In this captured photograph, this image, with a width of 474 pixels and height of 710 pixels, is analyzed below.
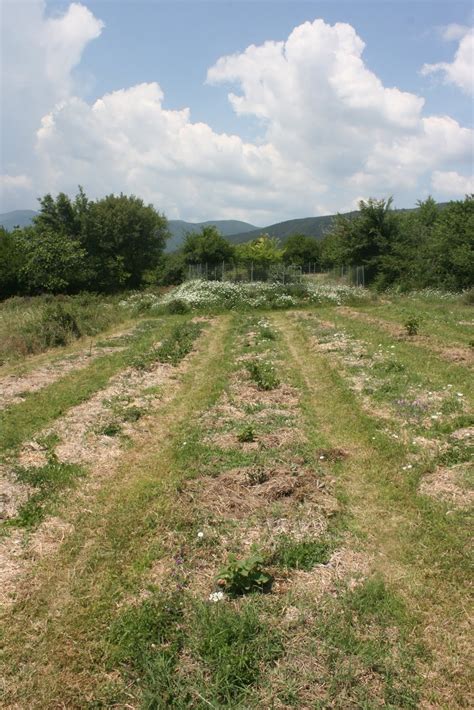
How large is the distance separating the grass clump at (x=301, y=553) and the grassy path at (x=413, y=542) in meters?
0.47

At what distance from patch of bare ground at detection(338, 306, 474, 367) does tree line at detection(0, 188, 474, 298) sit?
11.0m

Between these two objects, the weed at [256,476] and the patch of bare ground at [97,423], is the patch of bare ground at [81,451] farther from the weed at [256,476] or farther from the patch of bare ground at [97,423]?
the weed at [256,476]

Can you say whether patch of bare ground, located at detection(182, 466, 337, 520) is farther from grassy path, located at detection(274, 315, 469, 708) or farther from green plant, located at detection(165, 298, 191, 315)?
green plant, located at detection(165, 298, 191, 315)

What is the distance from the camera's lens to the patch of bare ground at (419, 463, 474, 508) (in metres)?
5.45

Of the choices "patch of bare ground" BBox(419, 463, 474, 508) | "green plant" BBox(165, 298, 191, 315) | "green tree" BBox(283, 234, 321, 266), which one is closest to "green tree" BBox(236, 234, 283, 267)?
"green tree" BBox(283, 234, 321, 266)

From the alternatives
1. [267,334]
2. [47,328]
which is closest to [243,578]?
[267,334]

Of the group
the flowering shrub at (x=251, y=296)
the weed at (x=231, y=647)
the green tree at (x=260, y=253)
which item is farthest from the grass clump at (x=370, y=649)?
the green tree at (x=260, y=253)

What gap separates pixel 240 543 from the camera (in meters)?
4.81

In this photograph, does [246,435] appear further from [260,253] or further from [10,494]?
[260,253]

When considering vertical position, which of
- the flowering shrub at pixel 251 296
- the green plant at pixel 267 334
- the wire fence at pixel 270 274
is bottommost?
the green plant at pixel 267 334

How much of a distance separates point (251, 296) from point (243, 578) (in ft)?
73.4

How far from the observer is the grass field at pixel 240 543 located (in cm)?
337

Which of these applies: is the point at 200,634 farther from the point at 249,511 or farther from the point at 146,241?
the point at 146,241

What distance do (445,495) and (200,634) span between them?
336 centimetres
